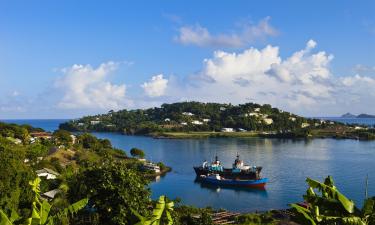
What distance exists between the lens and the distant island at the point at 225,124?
449ft

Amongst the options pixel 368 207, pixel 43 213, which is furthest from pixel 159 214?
pixel 368 207

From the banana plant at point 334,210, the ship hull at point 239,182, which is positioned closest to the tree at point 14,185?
the banana plant at point 334,210

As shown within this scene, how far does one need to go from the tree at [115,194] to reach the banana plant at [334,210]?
8.82 metres

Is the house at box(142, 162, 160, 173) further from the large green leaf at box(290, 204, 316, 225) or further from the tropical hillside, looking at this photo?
the large green leaf at box(290, 204, 316, 225)

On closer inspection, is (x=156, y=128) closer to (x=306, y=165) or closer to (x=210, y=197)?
(x=306, y=165)

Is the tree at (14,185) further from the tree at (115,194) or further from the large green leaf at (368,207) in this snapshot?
the large green leaf at (368,207)

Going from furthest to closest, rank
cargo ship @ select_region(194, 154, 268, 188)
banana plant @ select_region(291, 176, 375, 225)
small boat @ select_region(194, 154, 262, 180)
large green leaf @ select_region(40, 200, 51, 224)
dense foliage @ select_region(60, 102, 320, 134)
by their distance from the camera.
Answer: dense foliage @ select_region(60, 102, 320, 134), small boat @ select_region(194, 154, 262, 180), cargo ship @ select_region(194, 154, 268, 188), large green leaf @ select_region(40, 200, 51, 224), banana plant @ select_region(291, 176, 375, 225)

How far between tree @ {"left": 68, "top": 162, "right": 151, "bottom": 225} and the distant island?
11648cm

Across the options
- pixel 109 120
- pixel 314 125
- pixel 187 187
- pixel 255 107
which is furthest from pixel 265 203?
pixel 109 120

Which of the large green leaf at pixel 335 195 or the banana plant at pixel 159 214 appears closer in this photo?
the banana plant at pixel 159 214

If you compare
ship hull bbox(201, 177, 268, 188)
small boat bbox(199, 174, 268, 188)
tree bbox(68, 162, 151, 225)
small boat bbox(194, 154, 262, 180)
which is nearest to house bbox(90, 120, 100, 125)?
small boat bbox(194, 154, 262, 180)

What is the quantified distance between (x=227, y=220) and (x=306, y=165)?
39.1m

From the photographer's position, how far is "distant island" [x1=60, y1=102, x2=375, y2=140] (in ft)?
449

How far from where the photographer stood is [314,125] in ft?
519
